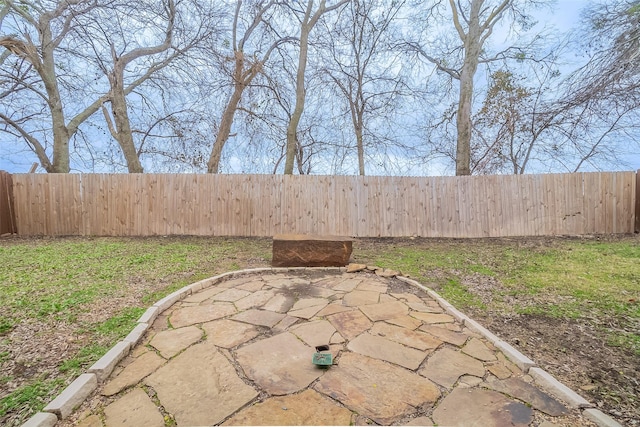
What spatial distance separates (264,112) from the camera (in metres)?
9.10

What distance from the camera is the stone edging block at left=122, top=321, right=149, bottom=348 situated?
199cm

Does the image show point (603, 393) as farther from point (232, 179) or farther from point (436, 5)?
point (436, 5)

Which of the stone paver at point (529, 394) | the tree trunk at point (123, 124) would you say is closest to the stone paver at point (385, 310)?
the stone paver at point (529, 394)

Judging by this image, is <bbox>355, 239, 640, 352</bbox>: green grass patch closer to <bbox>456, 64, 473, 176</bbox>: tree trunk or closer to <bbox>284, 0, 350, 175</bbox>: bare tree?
<bbox>456, 64, 473, 176</bbox>: tree trunk

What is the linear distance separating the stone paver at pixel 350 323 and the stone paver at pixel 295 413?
72cm

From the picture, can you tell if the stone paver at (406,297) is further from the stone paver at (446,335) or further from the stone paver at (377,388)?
the stone paver at (377,388)

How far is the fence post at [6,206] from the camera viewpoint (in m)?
6.48

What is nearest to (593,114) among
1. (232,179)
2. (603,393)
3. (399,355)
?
(603,393)

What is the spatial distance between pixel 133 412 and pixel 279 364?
0.76 m

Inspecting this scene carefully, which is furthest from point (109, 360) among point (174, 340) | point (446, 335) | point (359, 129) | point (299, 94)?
Result: point (359, 129)

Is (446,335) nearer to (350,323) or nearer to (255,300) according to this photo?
(350,323)

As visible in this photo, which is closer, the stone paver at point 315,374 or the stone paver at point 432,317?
the stone paver at point 315,374

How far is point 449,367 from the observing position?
70.7 inches

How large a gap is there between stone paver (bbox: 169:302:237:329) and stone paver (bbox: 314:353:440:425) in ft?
4.11
